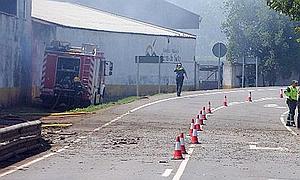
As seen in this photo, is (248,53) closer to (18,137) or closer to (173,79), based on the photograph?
(173,79)

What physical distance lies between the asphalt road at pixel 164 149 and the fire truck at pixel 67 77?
243 cm

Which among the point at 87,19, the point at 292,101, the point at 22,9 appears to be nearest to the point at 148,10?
the point at 87,19

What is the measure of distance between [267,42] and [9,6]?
3767 cm

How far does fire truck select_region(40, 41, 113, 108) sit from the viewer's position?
33625 millimetres

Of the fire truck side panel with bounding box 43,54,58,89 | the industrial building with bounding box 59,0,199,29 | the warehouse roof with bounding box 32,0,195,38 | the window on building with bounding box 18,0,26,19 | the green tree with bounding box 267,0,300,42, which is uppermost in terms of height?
the industrial building with bounding box 59,0,199,29

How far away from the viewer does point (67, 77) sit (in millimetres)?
34031

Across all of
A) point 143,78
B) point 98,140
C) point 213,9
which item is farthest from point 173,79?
point 213,9

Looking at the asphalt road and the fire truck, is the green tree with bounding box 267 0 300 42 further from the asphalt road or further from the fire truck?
the fire truck

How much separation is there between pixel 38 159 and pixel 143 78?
1348 inches

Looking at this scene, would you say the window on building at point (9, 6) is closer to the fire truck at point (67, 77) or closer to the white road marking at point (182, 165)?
the fire truck at point (67, 77)

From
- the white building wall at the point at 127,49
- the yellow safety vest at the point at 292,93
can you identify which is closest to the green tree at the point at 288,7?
the yellow safety vest at the point at 292,93

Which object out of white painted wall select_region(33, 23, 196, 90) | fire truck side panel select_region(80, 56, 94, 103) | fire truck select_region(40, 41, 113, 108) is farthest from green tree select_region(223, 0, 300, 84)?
fire truck select_region(40, 41, 113, 108)

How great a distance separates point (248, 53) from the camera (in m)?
70.5

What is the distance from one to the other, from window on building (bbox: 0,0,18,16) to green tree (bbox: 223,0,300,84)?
37.2 metres
